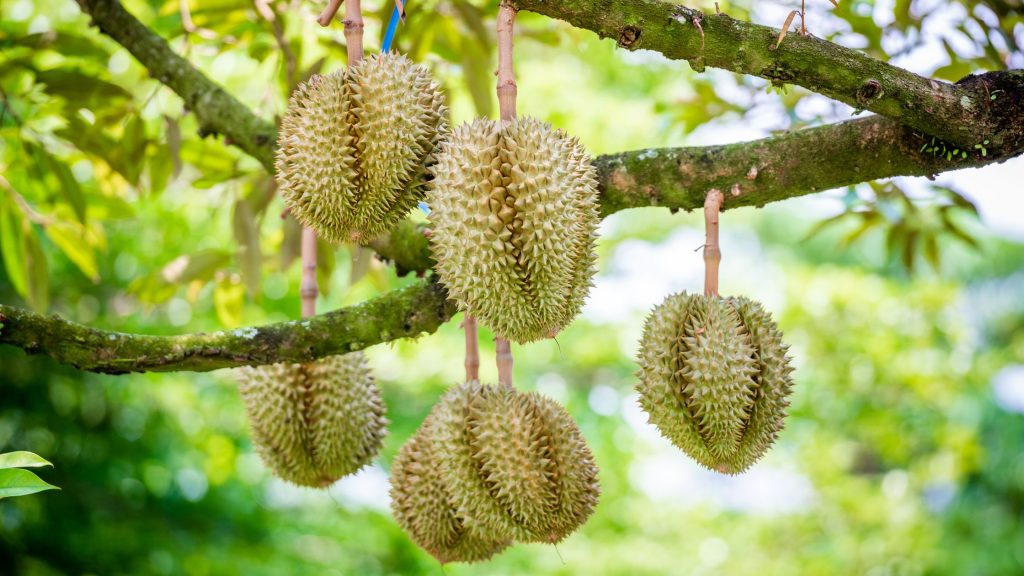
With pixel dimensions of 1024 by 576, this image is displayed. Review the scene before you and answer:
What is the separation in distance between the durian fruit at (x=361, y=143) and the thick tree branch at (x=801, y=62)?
199 mm

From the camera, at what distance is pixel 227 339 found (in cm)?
126

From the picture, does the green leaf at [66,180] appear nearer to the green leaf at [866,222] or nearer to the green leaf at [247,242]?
the green leaf at [247,242]

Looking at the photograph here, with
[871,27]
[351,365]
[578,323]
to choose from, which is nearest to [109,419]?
[578,323]

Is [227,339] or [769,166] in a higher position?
[769,166]

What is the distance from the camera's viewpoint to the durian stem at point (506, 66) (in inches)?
45.0

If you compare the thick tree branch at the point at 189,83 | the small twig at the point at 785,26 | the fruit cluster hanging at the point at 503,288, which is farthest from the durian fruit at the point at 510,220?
the thick tree branch at the point at 189,83

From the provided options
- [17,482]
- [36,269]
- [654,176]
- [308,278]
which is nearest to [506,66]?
[654,176]

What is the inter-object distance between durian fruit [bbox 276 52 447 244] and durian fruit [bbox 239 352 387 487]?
0.39m

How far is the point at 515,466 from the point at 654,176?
51 cm

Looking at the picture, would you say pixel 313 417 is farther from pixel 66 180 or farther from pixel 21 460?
pixel 66 180

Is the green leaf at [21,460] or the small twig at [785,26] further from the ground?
the small twig at [785,26]

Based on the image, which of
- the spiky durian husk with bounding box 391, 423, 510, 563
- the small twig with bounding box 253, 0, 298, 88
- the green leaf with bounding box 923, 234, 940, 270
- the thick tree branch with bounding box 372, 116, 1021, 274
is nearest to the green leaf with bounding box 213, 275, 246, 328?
the small twig with bounding box 253, 0, 298, 88

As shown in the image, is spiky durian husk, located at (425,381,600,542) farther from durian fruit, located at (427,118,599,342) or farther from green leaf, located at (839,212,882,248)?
green leaf, located at (839,212,882,248)

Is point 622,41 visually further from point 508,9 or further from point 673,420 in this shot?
point 673,420
